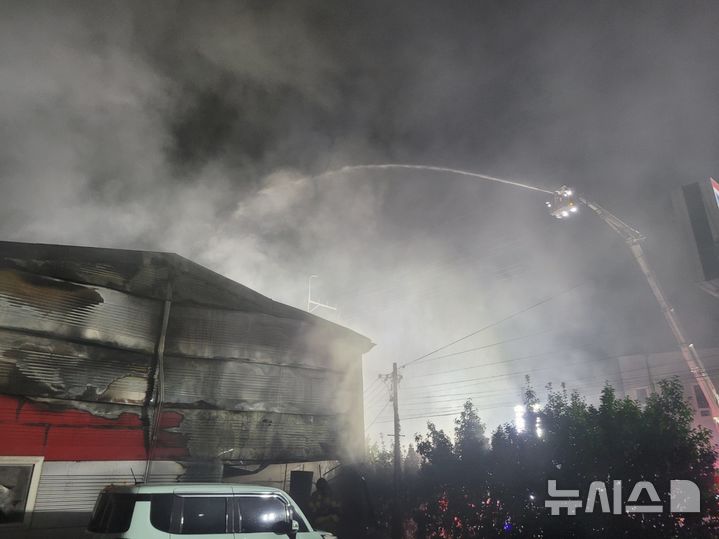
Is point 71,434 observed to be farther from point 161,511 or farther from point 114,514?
point 161,511

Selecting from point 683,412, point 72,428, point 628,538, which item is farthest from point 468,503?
point 72,428

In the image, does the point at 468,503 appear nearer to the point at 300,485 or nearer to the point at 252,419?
the point at 300,485

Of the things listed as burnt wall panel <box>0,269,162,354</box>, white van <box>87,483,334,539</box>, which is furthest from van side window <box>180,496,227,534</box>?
burnt wall panel <box>0,269,162,354</box>

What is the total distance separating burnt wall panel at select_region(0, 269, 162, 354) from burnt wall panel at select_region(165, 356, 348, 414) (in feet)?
3.87

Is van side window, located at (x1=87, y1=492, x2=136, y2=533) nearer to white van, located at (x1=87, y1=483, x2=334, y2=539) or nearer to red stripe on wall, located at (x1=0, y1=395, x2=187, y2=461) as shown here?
white van, located at (x1=87, y1=483, x2=334, y2=539)

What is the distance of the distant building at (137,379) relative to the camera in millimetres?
9188

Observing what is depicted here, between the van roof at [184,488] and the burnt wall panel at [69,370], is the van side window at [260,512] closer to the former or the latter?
the van roof at [184,488]

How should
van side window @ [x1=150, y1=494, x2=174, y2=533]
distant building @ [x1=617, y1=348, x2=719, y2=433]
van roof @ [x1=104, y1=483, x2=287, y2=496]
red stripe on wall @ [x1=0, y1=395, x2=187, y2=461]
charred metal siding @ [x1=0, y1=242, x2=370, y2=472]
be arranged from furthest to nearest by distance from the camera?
distant building @ [x1=617, y1=348, x2=719, y2=433]
charred metal siding @ [x1=0, y1=242, x2=370, y2=472]
red stripe on wall @ [x1=0, y1=395, x2=187, y2=461]
van roof @ [x1=104, y1=483, x2=287, y2=496]
van side window @ [x1=150, y1=494, x2=174, y2=533]

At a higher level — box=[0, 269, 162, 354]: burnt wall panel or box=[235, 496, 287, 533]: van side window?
box=[0, 269, 162, 354]: burnt wall panel

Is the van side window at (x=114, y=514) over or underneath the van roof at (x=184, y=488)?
underneath

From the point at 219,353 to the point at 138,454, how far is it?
3129 millimetres

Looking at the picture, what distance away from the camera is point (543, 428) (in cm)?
1119

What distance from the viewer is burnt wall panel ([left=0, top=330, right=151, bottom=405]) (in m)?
9.23

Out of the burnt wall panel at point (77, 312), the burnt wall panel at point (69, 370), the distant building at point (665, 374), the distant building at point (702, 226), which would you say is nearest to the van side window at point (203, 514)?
the burnt wall panel at point (69, 370)
